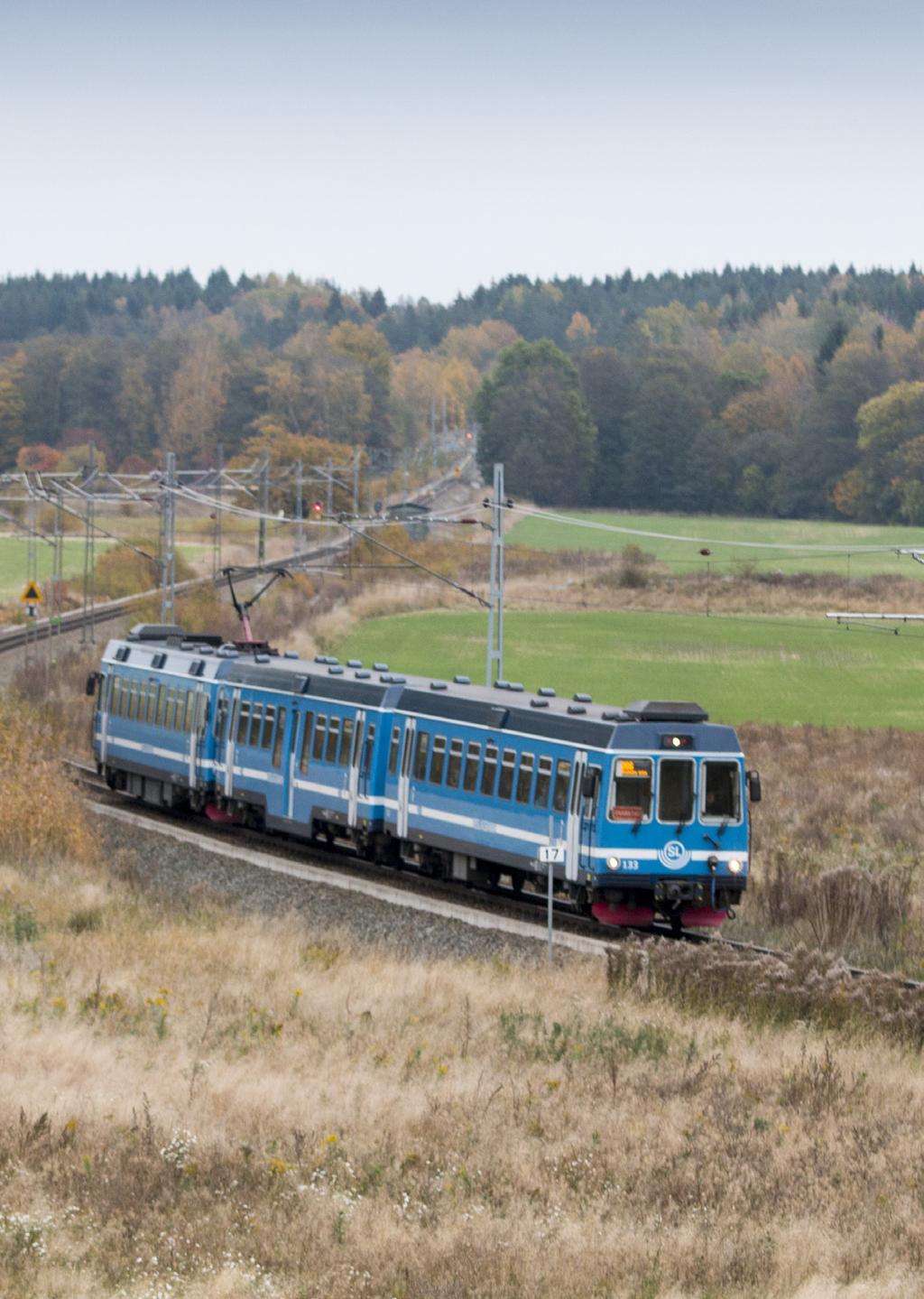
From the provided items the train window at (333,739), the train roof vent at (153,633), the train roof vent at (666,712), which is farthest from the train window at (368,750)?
the train roof vent at (153,633)

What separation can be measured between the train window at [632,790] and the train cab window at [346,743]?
6.84 meters

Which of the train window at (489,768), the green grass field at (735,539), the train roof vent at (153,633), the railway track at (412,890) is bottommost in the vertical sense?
the green grass field at (735,539)

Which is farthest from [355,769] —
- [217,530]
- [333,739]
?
[217,530]

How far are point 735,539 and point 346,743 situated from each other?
332 feet

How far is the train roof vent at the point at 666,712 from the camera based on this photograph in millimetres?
25250

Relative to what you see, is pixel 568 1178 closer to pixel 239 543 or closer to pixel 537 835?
pixel 537 835

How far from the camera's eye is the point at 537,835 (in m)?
26.2

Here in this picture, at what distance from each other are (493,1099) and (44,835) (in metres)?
16.6

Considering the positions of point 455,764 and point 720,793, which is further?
point 455,764

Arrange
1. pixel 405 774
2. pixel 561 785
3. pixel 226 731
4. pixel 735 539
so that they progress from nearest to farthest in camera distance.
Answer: pixel 561 785, pixel 405 774, pixel 226 731, pixel 735 539

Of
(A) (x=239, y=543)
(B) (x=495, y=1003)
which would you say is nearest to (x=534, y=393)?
(A) (x=239, y=543)

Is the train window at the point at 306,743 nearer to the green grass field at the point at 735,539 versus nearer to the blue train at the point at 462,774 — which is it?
the blue train at the point at 462,774

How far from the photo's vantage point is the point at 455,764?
28.3 meters

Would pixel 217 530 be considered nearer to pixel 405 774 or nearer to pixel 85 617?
pixel 85 617
